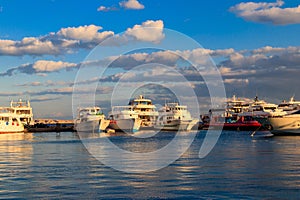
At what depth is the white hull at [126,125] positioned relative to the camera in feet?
440

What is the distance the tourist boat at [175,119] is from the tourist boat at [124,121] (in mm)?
11732

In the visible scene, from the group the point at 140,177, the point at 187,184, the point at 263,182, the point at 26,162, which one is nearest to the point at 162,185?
the point at 187,184

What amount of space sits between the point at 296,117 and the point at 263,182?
65.3 metres

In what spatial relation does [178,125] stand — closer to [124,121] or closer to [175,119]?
[175,119]

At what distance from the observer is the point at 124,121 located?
136 metres

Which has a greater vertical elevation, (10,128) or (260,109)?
(260,109)

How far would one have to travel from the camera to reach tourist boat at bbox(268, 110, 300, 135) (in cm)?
8850

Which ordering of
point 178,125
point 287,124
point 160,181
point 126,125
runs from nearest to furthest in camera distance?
point 160,181
point 287,124
point 126,125
point 178,125

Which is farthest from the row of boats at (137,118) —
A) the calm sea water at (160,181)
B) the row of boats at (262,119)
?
the calm sea water at (160,181)

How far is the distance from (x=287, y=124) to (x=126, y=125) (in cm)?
5627

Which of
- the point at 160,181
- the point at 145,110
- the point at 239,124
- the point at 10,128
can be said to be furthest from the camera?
the point at 145,110

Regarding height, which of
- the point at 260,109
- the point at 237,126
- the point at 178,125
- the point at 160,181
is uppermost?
the point at 260,109

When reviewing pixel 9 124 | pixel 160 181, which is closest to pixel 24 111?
pixel 9 124

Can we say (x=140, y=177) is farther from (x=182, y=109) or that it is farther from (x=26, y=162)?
(x=182, y=109)
